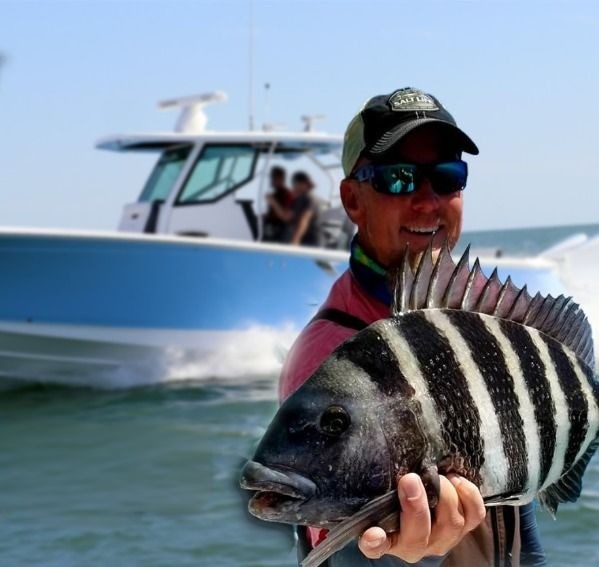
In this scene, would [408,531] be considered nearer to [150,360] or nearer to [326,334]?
[326,334]

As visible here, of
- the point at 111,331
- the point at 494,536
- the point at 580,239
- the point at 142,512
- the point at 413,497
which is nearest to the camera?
the point at 413,497

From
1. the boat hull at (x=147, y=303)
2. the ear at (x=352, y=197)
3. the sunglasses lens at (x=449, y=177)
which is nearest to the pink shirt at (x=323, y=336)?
the ear at (x=352, y=197)

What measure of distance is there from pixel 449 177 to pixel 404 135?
111 millimetres

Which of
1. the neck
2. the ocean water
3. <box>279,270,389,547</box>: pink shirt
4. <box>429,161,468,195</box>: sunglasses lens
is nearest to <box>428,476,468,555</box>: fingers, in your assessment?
<box>279,270,389,547</box>: pink shirt

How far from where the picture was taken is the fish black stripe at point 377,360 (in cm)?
158

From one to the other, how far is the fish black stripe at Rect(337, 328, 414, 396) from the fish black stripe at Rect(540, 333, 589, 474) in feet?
1.00

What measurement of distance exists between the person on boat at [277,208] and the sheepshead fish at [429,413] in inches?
338

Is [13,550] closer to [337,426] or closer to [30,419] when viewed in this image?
[30,419]

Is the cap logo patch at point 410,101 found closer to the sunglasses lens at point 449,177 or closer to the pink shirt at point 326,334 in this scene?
the sunglasses lens at point 449,177

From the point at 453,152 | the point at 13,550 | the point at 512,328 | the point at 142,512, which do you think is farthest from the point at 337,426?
the point at 142,512

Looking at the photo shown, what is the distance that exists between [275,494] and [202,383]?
924 cm

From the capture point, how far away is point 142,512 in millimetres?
6262

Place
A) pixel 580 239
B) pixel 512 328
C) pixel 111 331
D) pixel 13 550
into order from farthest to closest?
pixel 580 239 → pixel 111 331 → pixel 13 550 → pixel 512 328

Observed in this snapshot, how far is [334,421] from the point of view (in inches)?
61.3
